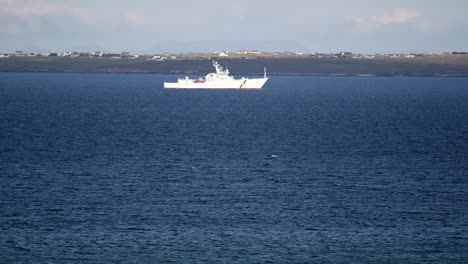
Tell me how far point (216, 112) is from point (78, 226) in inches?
3568

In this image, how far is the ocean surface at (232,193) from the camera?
1688 inches

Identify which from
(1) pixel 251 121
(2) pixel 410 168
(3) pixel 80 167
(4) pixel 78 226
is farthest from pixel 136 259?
(1) pixel 251 121

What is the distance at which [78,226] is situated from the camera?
46.8 m

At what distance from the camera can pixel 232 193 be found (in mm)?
56844

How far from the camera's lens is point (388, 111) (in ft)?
469

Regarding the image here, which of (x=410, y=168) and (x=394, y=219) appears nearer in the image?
(x=394, y=219)

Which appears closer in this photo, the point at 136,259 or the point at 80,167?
the point at 136,259

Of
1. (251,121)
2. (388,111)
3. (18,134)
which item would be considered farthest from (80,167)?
(388,111)

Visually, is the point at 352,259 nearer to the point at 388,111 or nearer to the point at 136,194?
the point at 136,194

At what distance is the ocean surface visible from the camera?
42875mm

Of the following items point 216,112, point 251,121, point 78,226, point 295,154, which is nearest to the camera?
point 78,226

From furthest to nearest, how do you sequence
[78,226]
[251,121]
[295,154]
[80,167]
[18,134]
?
[251,121]
[18,134]
[295,154]
[80,167]
[78,226]

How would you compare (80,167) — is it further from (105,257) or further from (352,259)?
(352,259)

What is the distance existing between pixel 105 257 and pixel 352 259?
39.0ft
